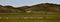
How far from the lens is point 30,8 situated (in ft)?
3.16

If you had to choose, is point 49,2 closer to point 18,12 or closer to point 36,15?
point 36,15

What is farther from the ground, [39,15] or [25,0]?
[25,0]

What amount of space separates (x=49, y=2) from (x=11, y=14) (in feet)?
1.08

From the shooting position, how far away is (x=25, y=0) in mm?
962

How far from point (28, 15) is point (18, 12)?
3.4 inches

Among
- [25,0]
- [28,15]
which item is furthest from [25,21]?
[25,0]

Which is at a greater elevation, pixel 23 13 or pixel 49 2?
pixel 49 2

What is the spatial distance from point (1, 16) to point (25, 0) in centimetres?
24

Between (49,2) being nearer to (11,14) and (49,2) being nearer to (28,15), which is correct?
(28,15)

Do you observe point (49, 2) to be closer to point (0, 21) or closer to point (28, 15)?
point (28, 15)

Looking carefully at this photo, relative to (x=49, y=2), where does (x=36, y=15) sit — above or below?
below

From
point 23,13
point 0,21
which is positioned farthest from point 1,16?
point 23,13

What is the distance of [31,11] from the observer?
0.96 meters

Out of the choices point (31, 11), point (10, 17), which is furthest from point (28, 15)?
point (10, 17)
